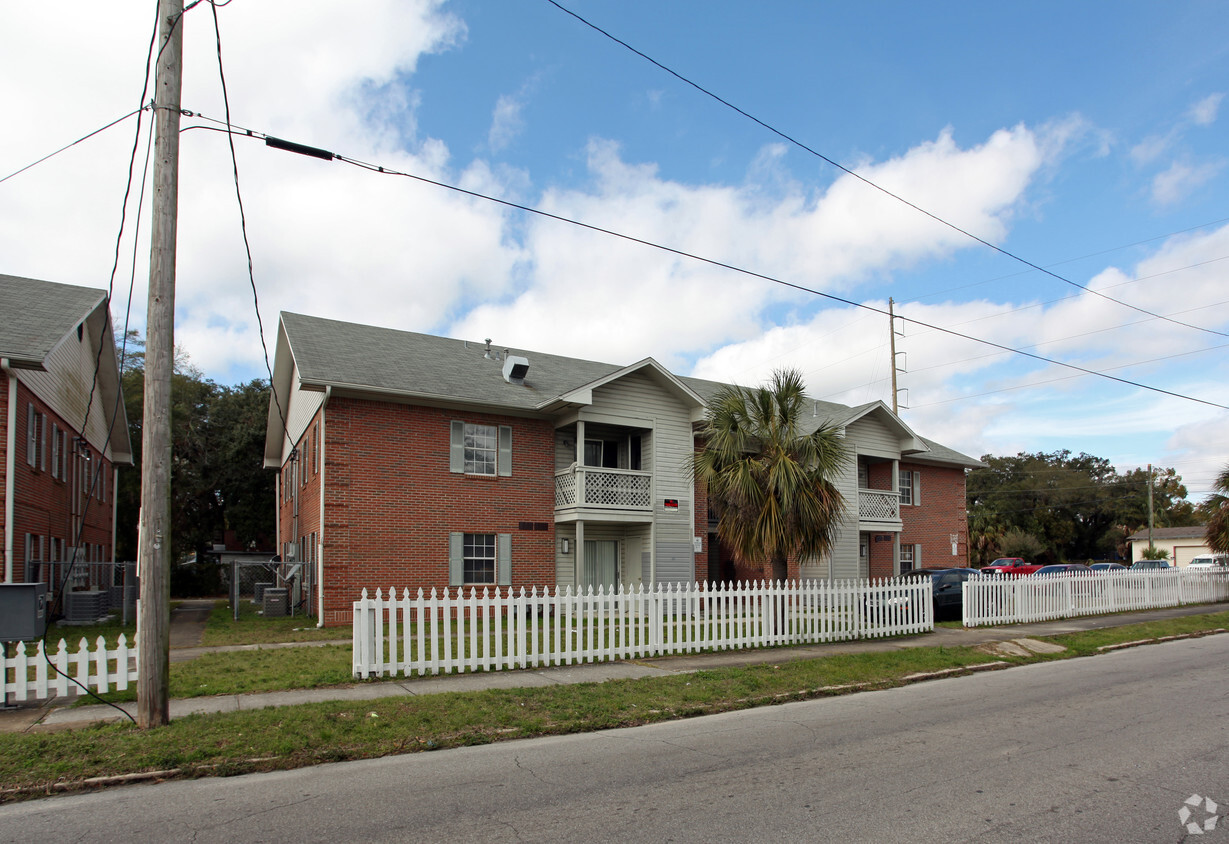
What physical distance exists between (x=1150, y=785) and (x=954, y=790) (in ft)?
4.86

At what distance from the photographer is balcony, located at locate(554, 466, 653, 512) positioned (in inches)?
868

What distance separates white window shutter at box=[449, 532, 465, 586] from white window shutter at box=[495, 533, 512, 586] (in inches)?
37.9

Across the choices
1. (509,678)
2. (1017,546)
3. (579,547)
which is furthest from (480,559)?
(1017,546)

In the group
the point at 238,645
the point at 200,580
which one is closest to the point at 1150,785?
the point at 238,645

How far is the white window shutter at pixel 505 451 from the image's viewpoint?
2228cm

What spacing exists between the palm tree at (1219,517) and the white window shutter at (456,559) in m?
24.9

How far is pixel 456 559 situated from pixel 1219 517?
2509 centimetres

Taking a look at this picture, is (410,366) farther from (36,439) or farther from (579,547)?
(36,439)

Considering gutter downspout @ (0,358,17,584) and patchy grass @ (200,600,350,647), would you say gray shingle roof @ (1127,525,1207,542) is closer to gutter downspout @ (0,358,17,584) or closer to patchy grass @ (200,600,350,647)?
patchy grass @ (200,600,350,647)

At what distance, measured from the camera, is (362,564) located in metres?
19.8

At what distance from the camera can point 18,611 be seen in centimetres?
970

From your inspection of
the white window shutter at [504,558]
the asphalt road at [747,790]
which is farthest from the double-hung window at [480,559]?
the asphalt road at [747,790]

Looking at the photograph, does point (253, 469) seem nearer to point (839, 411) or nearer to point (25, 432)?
point (25, 432)

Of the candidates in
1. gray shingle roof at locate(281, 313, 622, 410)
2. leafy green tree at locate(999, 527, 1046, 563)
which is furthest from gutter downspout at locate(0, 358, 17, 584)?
leafy green tree at locate(999, 527, 1046, 563)
